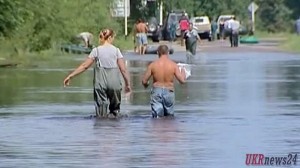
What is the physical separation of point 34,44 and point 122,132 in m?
31.3

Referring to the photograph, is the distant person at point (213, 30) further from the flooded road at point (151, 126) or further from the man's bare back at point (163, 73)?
the man's bare back at point (163, 73)

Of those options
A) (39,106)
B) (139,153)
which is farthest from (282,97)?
(139,153)

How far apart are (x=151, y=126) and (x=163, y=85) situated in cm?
195

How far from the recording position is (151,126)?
755 inches

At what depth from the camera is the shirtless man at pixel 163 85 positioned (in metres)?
20.8

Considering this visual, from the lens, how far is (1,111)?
22.5 meters

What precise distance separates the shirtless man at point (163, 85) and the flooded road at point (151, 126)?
404 mm

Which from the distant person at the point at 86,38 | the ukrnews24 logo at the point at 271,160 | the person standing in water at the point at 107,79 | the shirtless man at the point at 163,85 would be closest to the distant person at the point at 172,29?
the distant person at the point at 86,38

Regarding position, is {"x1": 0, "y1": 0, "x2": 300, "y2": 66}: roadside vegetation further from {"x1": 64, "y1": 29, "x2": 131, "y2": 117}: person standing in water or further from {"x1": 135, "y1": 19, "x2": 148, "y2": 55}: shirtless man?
{"x1": 64, "y1": 29, "x2": 131, "y2": 117}: person standing in water

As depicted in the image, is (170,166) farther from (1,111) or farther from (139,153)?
(1,111)

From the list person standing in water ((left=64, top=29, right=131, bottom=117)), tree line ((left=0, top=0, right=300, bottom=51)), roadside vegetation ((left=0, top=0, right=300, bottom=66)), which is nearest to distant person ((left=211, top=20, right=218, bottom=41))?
tree line ((left=0, top=0, right=300, bottom=51))

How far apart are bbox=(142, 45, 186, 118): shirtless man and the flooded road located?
0.40 m

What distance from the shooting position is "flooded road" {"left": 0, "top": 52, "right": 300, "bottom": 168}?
49.0 ft

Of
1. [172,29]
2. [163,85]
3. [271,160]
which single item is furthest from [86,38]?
[271,160]
